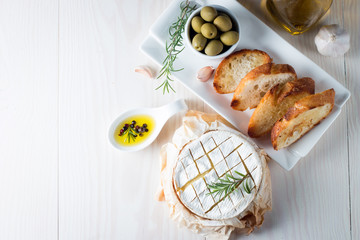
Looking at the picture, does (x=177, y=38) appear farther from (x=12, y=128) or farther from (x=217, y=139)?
(x=12, y=128)

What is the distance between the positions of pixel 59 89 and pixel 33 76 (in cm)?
11

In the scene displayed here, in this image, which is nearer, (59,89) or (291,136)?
(291,136)

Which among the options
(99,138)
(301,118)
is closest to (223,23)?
(301,118)

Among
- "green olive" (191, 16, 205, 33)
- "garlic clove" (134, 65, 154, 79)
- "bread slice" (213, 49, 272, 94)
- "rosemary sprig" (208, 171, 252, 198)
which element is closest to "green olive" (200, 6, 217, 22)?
"green olive" (191, 16, 205, 33)

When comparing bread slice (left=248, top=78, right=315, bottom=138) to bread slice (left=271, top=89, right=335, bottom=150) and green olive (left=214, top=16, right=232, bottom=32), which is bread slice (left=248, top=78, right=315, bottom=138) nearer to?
bread slice (left=271, top=89, right=335, bottom=150)

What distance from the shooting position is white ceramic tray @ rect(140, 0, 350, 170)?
3.93 ft

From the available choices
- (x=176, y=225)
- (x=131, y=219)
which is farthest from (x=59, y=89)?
(x=176, y=225)

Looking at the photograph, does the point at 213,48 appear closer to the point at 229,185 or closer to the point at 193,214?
the point at 229,185

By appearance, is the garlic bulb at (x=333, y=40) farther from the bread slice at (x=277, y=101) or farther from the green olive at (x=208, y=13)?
the green olive at (x=208, y=13)

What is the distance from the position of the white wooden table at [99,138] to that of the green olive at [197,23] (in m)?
0.23

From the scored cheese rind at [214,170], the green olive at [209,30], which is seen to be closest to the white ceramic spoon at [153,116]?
the scored cheese rind at [214,170]

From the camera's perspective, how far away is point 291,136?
1168 mm

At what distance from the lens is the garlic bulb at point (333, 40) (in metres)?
1.21

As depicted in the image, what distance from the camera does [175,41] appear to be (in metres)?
1.19
